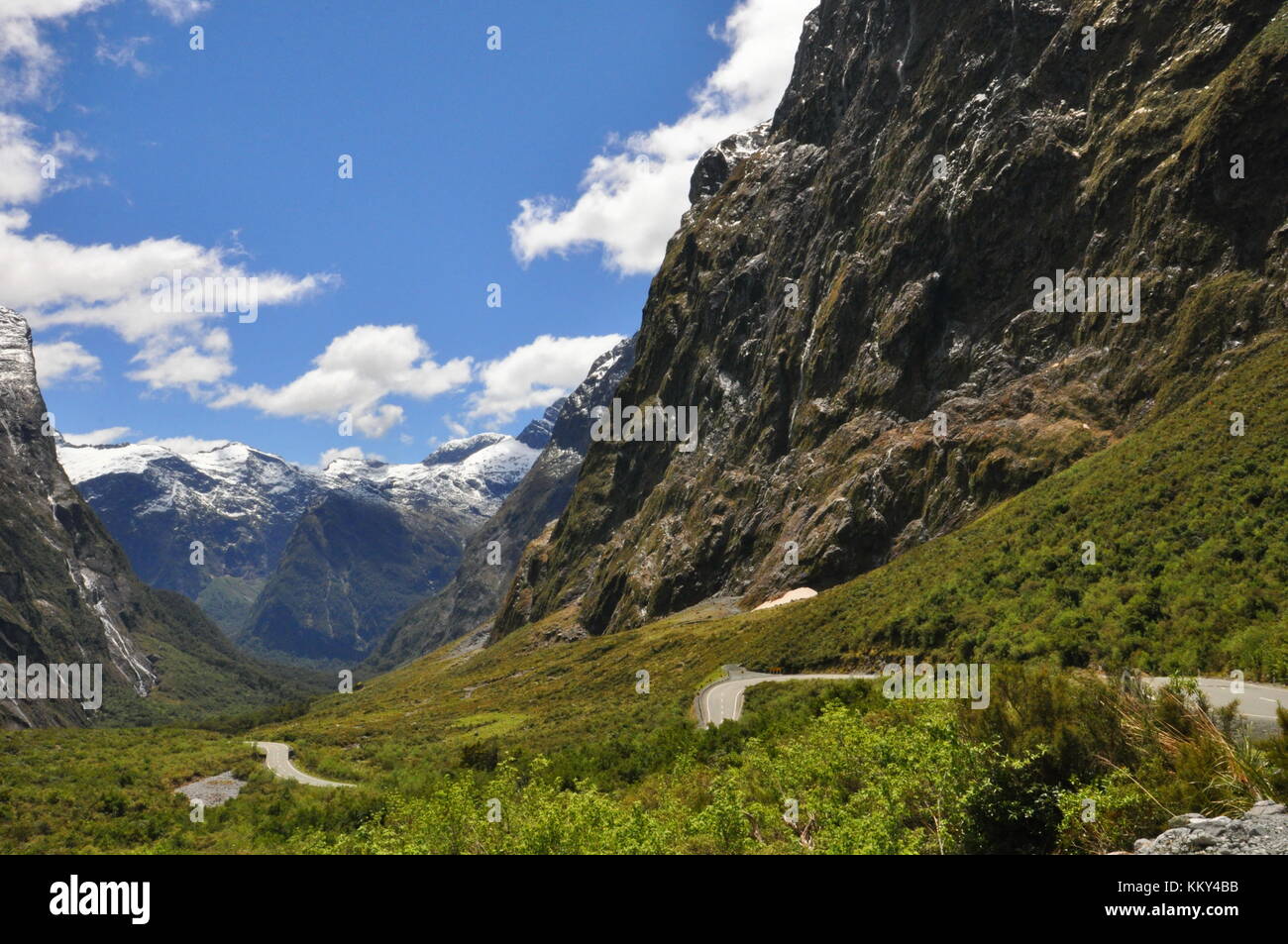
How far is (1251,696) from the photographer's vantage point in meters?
23.0

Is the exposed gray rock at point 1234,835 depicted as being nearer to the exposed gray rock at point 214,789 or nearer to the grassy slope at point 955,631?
the grassy slope at point 955,631

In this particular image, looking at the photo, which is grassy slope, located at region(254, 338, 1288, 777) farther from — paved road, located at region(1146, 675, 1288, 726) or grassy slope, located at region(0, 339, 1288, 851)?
paved road, located at region(1146, 675, 1288, 726)

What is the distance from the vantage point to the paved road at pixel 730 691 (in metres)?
49.2

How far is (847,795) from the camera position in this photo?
20469mm

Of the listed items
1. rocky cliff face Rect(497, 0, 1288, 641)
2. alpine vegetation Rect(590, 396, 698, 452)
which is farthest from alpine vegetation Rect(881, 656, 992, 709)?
alpine vegetation Rect(590, 396, 698, 452)

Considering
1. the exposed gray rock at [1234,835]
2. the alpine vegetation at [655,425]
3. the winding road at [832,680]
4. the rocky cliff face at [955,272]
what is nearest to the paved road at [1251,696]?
the winding road at [832,680]

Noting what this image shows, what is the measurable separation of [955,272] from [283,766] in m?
98.7

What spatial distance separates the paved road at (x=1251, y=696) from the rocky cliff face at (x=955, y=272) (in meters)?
54.5

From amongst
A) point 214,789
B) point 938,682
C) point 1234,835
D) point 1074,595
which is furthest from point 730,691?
point 1234,835

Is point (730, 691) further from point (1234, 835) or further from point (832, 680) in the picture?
point (1234, 835)

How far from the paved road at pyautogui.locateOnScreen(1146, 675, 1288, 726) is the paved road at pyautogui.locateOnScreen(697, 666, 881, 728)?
1965 centimetres

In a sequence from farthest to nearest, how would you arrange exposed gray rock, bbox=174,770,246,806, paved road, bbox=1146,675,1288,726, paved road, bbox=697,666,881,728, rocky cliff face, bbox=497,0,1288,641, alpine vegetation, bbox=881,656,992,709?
1. rocky cliff face, bbox=497,0,1288,641
2. exposed gray rock, bbox=174,770,246,806
3. paved road, bbox=697,666,881,728
4. alpine vegetation, bbox=881,656,992,709
5. paved road, bbox=1146,675,1288,726

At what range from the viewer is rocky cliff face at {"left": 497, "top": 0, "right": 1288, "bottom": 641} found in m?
73.1
